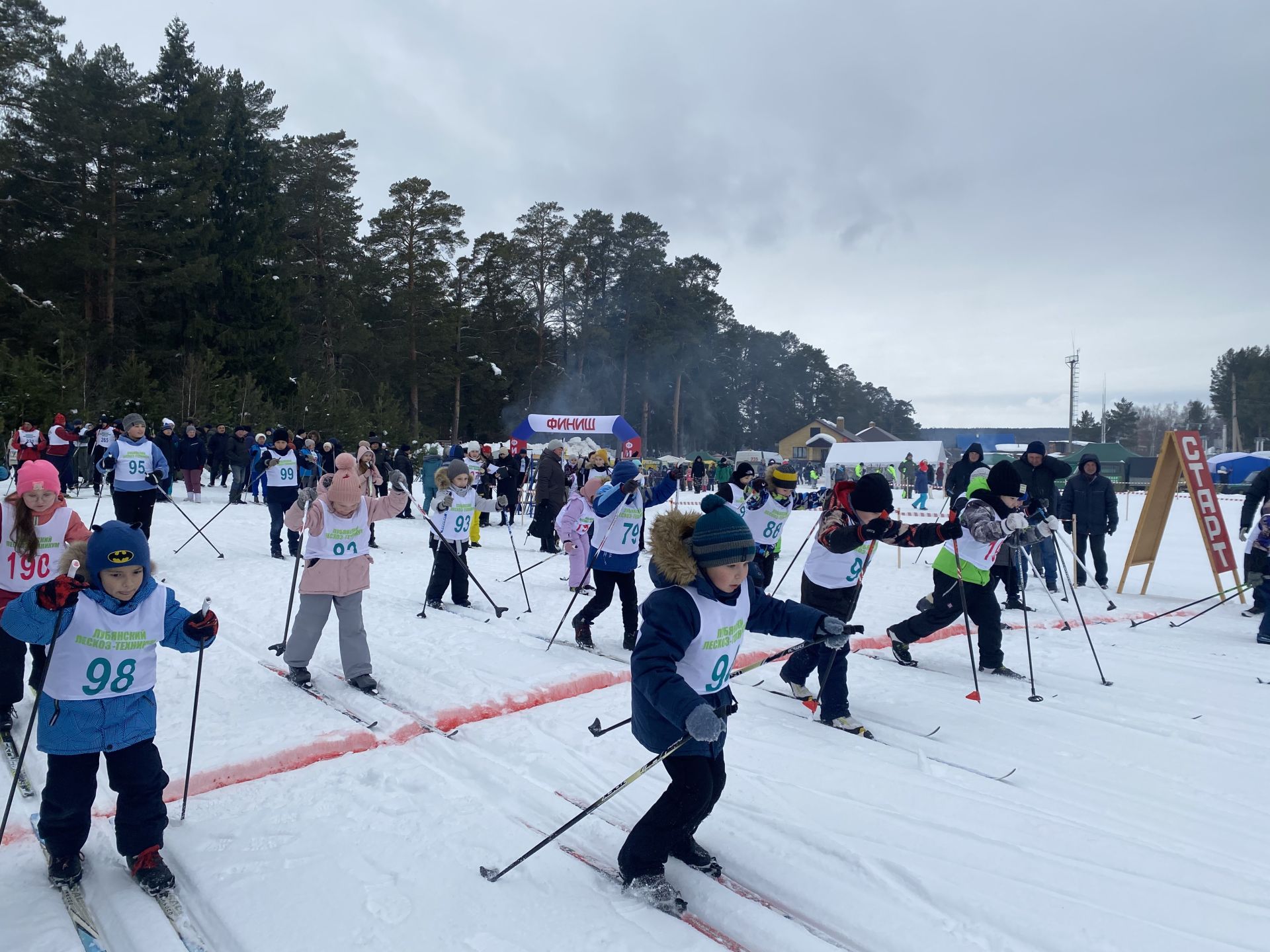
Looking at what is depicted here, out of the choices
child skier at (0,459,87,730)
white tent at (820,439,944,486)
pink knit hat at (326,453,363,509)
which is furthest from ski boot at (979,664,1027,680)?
white tent at (820,439,944,486)

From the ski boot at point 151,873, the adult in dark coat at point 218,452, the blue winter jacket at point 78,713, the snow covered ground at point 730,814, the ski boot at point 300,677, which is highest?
the adult in dark coat at point 218,452

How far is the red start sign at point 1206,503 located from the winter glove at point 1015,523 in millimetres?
5354

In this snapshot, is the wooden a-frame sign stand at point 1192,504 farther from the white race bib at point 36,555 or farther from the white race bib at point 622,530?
the white race bib at point 36,555

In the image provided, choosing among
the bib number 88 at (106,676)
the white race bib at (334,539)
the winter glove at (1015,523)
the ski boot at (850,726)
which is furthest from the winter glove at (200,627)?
the winter glove at (1015,523)

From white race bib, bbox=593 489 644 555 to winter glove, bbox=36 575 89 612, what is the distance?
4315 mm

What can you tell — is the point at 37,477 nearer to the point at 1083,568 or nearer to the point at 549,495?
the point at 549,495

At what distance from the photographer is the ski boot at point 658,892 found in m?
2.92

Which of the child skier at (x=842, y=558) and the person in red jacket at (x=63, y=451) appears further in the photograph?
the person in red jacket at (x=63, y=451)

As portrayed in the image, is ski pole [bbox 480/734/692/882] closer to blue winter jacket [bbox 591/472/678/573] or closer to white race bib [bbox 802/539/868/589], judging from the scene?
white race bib [bbox 802/539/868/589]

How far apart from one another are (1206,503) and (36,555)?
11.5 m

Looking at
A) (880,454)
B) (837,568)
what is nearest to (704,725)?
(837,568)

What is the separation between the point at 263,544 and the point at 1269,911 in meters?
12.2

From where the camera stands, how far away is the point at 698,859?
3.18 meters

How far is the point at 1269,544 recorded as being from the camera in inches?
309
